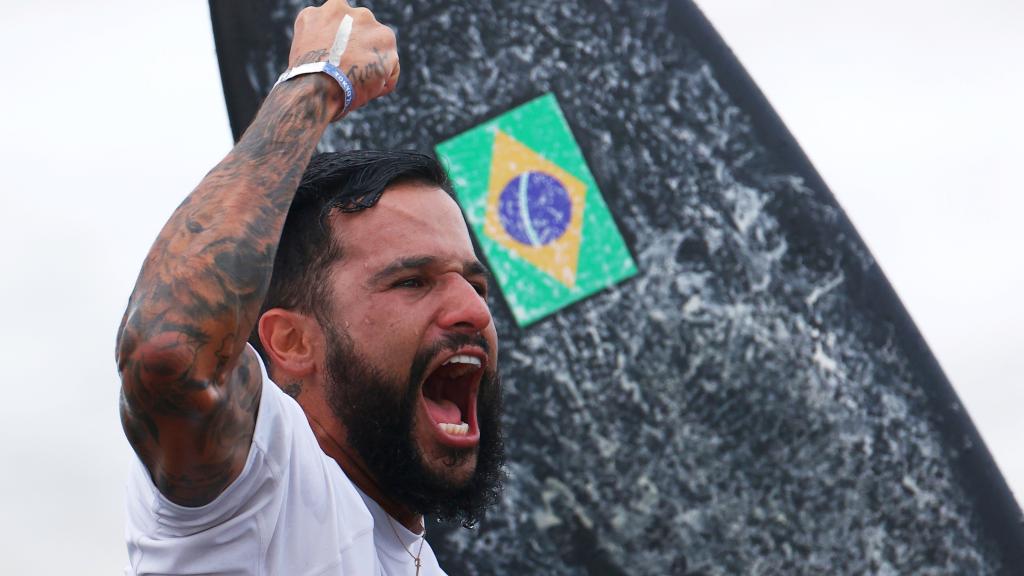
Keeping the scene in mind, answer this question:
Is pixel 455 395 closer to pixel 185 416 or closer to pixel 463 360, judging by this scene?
pixel 463 360

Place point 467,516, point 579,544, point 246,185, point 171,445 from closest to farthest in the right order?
point 171,445, point 246,185, point 467,516, point 579,544

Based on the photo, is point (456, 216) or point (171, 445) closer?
point (171, 445)

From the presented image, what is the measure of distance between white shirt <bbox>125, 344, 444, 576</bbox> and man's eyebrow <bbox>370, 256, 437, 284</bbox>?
1.17 ft

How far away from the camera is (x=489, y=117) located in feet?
12.4

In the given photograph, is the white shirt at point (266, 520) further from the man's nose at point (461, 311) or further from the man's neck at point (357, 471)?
the man's nose at point (461, 311)

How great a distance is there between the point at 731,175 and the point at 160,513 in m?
2.69

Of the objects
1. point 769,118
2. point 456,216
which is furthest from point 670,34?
point 456,216

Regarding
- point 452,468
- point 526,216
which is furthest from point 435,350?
point 526,216

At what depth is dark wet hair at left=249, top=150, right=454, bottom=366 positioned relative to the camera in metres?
2.00

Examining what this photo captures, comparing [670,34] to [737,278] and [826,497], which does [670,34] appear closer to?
[737,278]

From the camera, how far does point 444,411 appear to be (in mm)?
2035

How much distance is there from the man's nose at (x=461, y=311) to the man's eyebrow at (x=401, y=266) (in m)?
0.05

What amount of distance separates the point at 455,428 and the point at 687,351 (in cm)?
185

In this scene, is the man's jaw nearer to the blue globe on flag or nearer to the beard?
the beard
